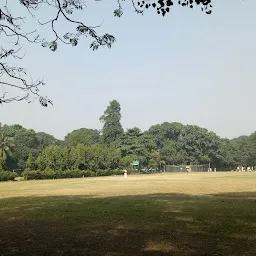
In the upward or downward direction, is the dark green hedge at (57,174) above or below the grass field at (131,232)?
above

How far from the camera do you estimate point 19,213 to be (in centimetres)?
1348

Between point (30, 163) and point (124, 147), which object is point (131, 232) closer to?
point (30, 163)

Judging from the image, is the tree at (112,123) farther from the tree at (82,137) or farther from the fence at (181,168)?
the fence at (181,168)

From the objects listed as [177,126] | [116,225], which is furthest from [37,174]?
[177,126]

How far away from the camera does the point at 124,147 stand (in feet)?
301

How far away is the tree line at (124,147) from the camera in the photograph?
72.3 m

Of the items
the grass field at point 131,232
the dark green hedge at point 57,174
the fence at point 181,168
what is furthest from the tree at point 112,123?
the grass field at point 131,232

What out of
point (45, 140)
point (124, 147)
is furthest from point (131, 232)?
point (45, 140)

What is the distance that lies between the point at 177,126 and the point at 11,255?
134m

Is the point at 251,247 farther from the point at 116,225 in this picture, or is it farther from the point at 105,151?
the point at 105,151

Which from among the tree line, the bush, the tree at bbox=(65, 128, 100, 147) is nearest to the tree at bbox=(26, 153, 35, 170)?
the tree line

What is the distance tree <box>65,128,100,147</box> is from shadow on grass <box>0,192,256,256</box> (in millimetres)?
85686

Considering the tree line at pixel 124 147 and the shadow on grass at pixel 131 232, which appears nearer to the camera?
the shadow on grass at pixel 131 232

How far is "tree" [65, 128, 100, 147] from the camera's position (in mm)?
99500
